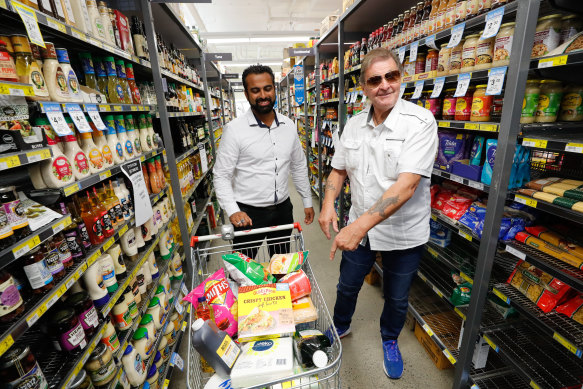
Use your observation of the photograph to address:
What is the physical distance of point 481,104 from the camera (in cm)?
162

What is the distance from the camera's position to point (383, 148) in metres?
1.57

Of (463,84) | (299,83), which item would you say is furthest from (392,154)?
(299,83)

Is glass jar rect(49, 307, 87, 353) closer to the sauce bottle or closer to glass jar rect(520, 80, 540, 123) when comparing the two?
the sauce bottle

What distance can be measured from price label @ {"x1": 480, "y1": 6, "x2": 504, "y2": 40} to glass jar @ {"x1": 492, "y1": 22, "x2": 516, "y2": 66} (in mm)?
94

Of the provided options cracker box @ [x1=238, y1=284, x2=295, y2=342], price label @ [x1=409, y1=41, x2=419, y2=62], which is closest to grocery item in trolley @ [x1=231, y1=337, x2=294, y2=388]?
cracker box @ [x1=238, y1=284, x2=295, y2=342]

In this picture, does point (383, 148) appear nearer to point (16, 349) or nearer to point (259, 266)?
point (259, 266)

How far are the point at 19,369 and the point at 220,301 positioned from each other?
0.64 m

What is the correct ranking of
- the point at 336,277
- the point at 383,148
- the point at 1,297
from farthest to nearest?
the point at 336,277 < the point at 383,148 < the point at 1,297

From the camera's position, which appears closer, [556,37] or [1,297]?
[1,297]

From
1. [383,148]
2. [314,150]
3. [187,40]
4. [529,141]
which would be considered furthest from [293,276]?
[314,150]

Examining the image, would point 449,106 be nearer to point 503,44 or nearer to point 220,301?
point 503,44

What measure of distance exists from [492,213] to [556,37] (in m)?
0.85

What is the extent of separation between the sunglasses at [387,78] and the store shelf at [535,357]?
156cm

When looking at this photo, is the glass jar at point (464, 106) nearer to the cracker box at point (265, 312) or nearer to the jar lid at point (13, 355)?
the cracker box at point (265, 312)
